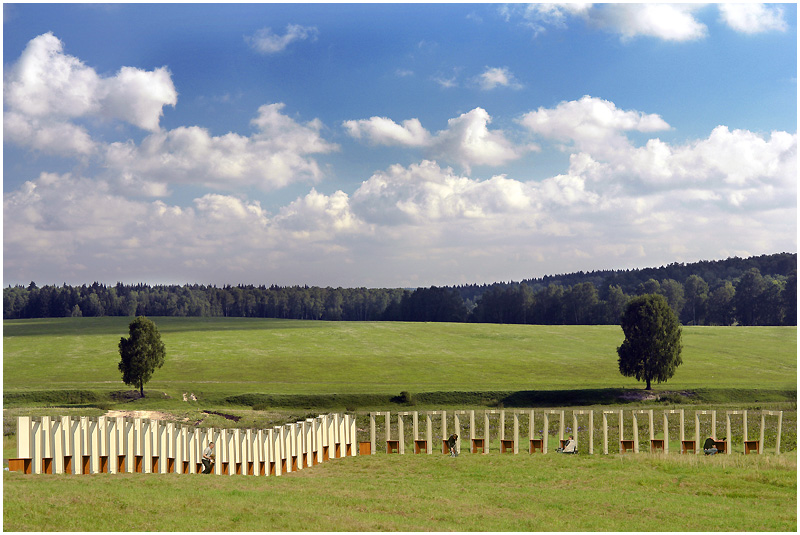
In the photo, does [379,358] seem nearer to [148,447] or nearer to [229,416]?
[229,416]

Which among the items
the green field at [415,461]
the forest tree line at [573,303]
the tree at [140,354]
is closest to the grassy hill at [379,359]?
the green field at [415,461]

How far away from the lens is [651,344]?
210 feet

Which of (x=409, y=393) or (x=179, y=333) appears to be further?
(x=179, y=333)

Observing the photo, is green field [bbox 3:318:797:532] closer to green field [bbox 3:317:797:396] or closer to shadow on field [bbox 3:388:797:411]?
shadow on field [bbox 3:388:797:411]

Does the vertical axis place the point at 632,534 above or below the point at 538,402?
above

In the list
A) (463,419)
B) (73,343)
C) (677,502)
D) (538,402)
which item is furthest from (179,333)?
(677,502)

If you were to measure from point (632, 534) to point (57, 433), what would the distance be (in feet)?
43.5

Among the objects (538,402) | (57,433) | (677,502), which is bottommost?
(538,402)

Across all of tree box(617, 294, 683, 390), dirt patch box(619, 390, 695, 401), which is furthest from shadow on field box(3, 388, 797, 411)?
tree box(617, 294, 683, 390)

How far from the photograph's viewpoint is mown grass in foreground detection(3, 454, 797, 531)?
42.0ft

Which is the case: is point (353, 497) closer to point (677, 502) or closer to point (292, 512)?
point (292, 512)

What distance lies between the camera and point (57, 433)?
53.5ft

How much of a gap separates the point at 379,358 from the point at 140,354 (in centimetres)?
3299

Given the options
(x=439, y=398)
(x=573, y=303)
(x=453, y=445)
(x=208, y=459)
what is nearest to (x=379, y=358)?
(x=439, y=398)
